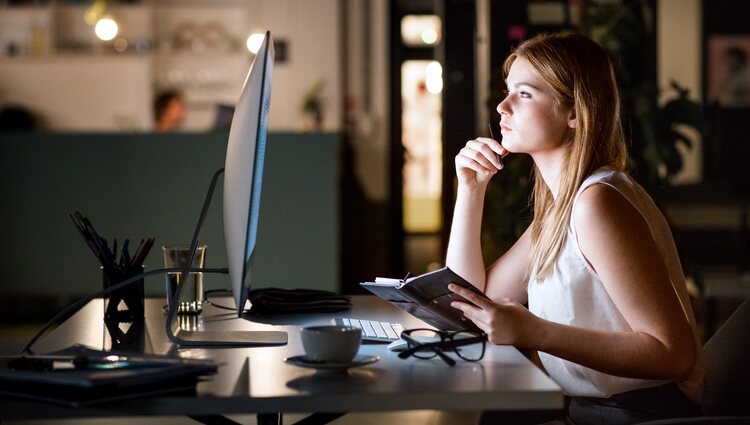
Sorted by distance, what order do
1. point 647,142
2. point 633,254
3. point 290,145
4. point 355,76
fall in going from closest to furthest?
point 633,254 → point 647,142 → point 290,145 → point 355,76

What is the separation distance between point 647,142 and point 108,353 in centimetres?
273

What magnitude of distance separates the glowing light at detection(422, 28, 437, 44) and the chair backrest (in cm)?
734

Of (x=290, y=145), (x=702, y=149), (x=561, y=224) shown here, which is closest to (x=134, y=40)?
(x=290, y=145)

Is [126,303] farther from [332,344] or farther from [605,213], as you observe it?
[605,213]

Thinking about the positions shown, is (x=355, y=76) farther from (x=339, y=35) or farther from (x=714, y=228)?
(x=714, y=228)

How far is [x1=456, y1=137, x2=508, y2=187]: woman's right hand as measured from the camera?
5.87 feet

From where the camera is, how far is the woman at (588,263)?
1383 mm

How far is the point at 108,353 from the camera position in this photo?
4.35 ft

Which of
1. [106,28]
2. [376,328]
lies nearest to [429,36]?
[106,28]

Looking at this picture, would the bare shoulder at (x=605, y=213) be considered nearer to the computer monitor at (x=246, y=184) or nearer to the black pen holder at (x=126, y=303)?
the computer monitor at (x=246, y=184)

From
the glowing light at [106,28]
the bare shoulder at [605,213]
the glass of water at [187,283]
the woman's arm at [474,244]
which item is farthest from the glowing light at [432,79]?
the bare shoulder at [605,213]

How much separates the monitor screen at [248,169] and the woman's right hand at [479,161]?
1.75 feet

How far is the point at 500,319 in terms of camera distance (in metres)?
1.33

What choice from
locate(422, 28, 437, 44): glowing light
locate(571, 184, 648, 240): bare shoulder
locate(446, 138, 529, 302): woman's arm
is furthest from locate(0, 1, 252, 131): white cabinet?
locate(571, 184, 648, 240): bare shoulder
